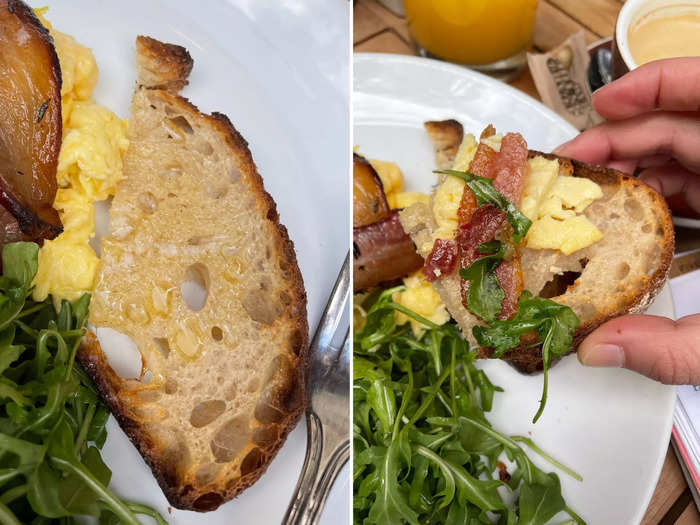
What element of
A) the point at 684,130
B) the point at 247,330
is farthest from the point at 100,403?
the point at 684,130

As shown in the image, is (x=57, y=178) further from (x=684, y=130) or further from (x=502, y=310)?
(x=684, y=130)

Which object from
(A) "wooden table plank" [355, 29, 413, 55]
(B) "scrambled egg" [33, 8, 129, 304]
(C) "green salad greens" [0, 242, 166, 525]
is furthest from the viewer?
(A) "wooden table plank" [355, 29, 413, 55]

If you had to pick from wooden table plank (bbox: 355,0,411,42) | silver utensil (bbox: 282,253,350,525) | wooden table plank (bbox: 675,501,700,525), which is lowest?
wooden table plank (bbox: 675,501,700,525)

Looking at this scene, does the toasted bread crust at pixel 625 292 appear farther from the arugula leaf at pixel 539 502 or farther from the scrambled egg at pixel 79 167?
the scrambled egg at pixel 79 167

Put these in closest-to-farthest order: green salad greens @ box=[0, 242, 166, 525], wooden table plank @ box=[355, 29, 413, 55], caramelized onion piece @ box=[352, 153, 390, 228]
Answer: green salad greens @ box=[0, 242, 166, 525], caramelized onion piece @ box=[352, 153, 390, 228], wooden table plank @ box=[355, 29, 413, 55]

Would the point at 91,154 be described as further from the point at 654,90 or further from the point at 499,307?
the point at 654,90

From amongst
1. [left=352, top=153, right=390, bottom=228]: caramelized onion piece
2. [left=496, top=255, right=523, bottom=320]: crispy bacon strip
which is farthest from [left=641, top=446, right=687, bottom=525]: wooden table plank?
[left=352, top=153, right=390, bottom=228]: caramelized onion piece

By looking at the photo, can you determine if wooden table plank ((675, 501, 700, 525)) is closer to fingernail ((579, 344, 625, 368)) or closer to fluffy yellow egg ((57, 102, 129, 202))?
fingernail ((579, 344, 625, 368))

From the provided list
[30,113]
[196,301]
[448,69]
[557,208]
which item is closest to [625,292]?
[557,208]
